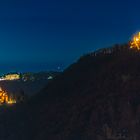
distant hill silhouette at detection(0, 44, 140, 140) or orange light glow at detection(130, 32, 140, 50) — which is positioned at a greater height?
orange light glow at detection(130, 32, 140, 50)

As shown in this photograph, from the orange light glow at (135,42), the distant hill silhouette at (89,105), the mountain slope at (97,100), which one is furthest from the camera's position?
the orange light glow at (135,42)

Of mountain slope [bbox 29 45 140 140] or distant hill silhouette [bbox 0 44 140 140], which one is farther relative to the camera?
distant hill silhouette [bbox 0 44 140 140]

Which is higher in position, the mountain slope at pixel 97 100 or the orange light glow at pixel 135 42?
the orange light glow at pixel 135 42

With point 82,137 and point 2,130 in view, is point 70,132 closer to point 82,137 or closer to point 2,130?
point 82,137

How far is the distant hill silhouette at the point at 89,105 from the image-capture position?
47.9 metres

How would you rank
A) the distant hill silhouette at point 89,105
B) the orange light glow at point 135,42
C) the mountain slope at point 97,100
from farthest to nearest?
the orange light glow at point 135,42, the distant hill silhouette at point 89,105, the mountain slope at point 97,100

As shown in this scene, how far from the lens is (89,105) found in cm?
5422

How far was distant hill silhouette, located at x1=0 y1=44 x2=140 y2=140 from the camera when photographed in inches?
1886

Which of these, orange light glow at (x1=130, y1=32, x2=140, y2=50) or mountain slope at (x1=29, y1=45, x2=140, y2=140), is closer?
mountain slope at (x1=29, y1=45, x2=140, y2=140)

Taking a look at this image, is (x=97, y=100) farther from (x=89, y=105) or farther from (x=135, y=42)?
(x=135, y=42)

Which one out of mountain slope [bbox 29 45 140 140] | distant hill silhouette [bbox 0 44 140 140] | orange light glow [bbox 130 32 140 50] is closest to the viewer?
mountain slope [bbox 29 45 140 140]

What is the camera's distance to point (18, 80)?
122 meters

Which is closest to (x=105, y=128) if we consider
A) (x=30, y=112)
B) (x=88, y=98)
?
(x=88, y=98)

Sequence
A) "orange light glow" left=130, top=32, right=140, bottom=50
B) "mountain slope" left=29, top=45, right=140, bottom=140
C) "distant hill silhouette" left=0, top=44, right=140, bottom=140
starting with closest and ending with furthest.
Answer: "mountain slope" left=29, top=45, right=140, bottom=140
"distant hill silhouette" left=0, top=44, right=140, bottom=140
"orange light glow" left=130, top=32, right=140, bottom=50
